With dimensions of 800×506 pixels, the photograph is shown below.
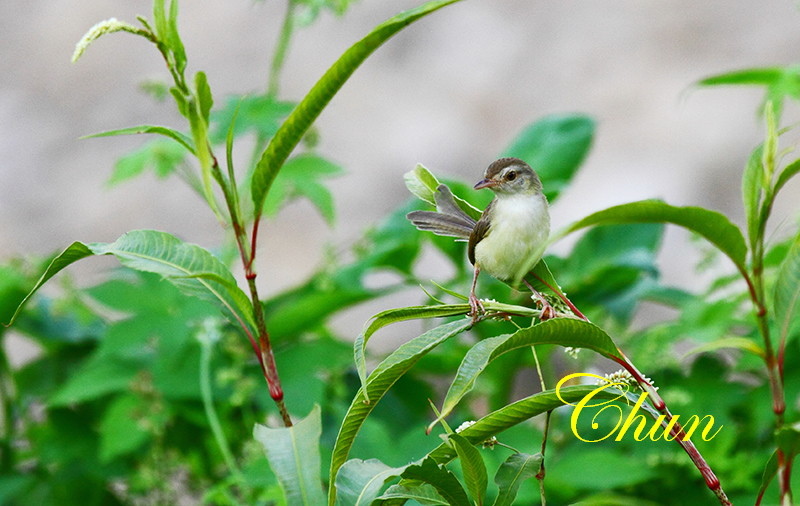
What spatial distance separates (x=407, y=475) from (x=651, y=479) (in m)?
1.08

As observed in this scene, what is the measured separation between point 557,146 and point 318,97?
1.49m

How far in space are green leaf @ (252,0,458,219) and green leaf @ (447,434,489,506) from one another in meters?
0.23

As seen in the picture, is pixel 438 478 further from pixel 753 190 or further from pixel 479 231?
pixel 753 190

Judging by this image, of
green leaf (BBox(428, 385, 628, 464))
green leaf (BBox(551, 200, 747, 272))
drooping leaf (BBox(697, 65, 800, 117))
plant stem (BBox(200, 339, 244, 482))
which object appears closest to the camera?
green leaf (BBox(551, 200, 747, 272))

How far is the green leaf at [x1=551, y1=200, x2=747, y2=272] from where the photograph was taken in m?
0.54

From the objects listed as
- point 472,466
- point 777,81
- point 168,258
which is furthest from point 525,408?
point 777,81

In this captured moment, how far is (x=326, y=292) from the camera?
186 cm

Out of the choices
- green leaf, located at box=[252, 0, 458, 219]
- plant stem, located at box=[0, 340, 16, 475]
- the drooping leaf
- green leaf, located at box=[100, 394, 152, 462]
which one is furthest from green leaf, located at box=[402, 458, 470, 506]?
plant stem, located at box=[0, 340, 16, 475]

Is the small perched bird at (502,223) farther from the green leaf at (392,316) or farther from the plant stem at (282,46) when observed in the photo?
the plant stem at (282,46)

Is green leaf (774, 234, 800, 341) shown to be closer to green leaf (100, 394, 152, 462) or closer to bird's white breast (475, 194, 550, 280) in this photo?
bird's white breast (475, 194, 550, 280)

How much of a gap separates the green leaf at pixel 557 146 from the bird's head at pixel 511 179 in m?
1.32

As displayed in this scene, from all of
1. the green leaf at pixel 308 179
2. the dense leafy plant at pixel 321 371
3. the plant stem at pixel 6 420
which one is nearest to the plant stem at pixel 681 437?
the dense leafy plant at pixel 321 371

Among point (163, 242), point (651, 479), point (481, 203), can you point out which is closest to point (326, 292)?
point (481, 203)

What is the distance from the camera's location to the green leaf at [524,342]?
1.91 feet
